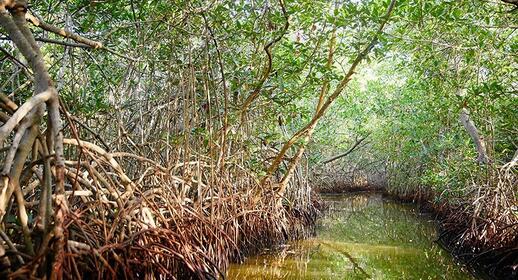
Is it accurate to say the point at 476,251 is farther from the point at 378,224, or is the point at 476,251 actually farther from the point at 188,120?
the point at 188,120

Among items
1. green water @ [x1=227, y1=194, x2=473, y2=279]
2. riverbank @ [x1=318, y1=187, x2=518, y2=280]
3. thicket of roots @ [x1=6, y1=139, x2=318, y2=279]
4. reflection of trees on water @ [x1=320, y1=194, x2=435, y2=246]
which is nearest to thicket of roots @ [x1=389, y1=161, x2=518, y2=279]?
riverbank @ [x1=318, y1=187, x2=518, y2=280]

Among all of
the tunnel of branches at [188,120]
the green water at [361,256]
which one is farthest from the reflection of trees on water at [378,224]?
the tunnel of branches at [188,120]

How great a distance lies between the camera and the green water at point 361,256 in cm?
489

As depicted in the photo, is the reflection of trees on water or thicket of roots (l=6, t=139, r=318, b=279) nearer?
thicket of roots (l=6, t=139, r=318, b=279)

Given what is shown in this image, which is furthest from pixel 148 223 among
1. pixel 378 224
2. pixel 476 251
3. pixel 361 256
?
pixel 378 224

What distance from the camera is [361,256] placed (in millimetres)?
5766

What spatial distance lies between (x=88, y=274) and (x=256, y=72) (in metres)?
3.45

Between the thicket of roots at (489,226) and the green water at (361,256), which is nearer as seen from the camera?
the thicket of roots at (489,226)

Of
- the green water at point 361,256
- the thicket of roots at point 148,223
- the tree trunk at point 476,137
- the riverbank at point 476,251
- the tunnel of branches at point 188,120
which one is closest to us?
the tunnel of branches at point 188,120

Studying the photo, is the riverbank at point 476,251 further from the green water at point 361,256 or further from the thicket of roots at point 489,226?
the green water at point 361,256

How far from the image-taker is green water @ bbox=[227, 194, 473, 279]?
4.89 metres

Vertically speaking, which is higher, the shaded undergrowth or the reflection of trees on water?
the shaded undergrowth

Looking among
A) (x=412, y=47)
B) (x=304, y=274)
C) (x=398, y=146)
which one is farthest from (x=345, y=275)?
(x=398, y=146)

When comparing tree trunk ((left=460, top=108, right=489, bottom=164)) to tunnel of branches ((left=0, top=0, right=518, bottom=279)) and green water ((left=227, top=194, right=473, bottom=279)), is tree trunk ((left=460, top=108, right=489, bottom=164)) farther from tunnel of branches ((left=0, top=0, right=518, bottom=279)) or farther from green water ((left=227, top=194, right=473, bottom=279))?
green water ((left=227, top=194, right=473, bottom=279))
